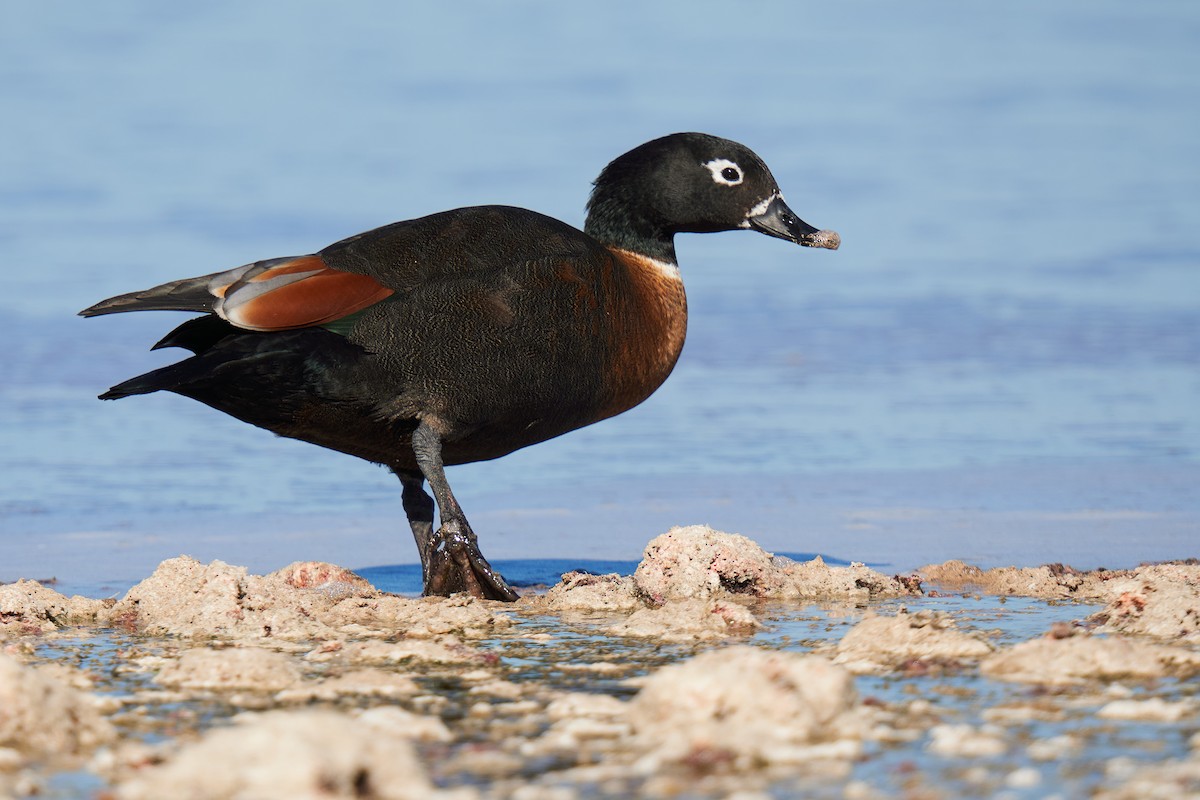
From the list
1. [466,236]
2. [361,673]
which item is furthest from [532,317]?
[361,673]

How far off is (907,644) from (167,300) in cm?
320

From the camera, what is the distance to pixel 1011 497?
9547mm

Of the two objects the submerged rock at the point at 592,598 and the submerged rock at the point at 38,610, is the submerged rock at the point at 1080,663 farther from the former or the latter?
the submerged rock at the point at 38,610

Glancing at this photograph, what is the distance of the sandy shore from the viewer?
3.07 meters

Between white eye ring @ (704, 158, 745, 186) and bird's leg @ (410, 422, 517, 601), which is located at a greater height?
white eye ring @ (704, 158, 745, 186)

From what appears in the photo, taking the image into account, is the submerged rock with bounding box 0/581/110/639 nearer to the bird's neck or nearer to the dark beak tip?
the bird's neck

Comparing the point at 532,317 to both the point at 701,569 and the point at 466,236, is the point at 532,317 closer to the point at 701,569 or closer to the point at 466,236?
the point at 466,236

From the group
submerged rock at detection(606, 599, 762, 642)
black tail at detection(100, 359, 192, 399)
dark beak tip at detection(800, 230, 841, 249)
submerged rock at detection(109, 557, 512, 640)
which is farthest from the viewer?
dark beak tip at detection(800, 230, 841, 249)

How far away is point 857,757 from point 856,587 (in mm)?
3240

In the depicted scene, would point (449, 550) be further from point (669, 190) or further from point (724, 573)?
point (669, 190)

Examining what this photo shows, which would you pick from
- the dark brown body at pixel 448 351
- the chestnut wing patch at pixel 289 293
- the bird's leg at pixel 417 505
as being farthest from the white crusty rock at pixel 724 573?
the chestnut wing patch at pixel 289 293

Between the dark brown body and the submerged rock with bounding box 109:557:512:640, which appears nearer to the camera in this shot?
the submerged rock with bounding box 109:557:512:640

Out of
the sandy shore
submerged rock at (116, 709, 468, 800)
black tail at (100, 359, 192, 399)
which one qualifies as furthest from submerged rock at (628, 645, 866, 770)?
black tail at (100, 359, 192, 399)

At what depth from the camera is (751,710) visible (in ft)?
11.6
